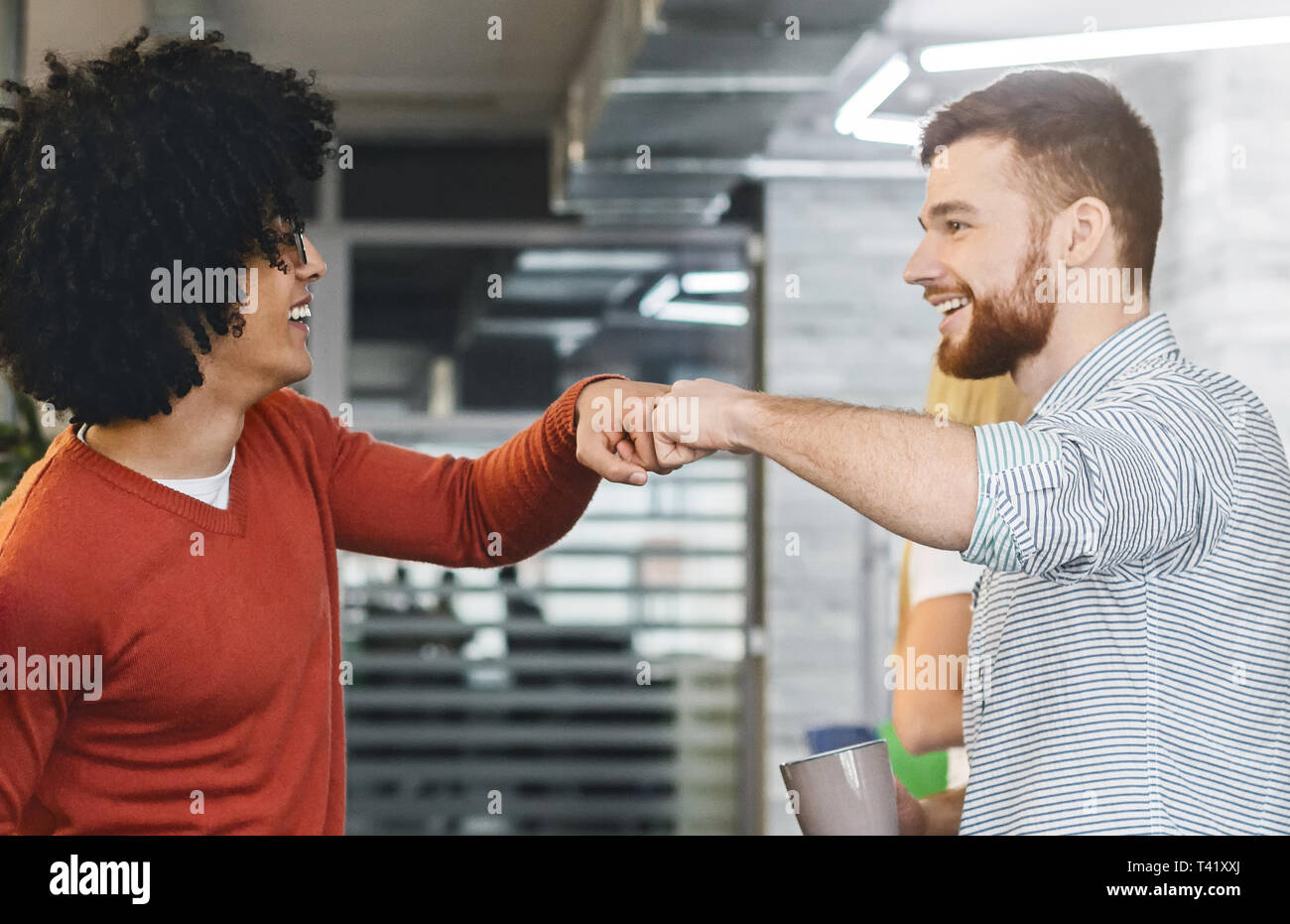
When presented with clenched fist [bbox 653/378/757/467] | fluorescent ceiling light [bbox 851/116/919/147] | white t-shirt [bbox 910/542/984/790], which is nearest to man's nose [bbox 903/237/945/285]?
clenched fist [bbox 653/378/757/467]

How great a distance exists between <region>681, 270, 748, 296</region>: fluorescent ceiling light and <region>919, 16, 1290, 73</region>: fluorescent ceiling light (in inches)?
79.9

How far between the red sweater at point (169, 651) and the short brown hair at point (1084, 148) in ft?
2.30

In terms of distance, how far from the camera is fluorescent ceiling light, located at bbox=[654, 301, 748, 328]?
4766 mm

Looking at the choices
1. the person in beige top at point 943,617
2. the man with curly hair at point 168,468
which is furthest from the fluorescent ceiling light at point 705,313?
the man with curly hair at point 168,468

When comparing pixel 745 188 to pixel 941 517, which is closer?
pixel 941 517

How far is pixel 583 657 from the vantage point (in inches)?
187

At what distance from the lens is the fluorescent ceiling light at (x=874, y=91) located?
297cm

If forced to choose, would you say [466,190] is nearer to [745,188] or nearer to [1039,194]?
[745,188]

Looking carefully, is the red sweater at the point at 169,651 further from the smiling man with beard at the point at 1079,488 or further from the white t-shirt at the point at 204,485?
the smiling man with beard at the point at 1079,488

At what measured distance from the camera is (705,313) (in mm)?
4789

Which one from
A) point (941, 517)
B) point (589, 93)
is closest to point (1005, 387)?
point (941, 517)
